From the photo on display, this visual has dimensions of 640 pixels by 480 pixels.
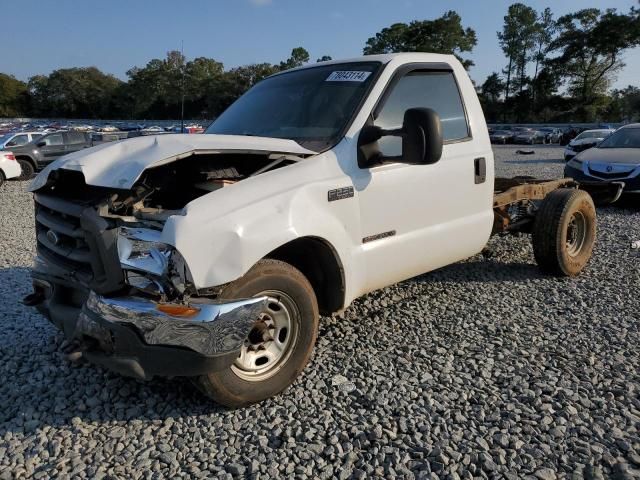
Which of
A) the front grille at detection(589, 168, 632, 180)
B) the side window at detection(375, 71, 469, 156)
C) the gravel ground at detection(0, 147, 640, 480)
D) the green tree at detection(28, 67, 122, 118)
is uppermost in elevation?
the green tree at detection(28, 67, 122, 118)

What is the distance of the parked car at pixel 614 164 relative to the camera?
9367mm

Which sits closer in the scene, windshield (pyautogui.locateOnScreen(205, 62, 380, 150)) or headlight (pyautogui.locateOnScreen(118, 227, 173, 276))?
headlight (pyautogui.locateOnScreen(118, 227, 173, 276))

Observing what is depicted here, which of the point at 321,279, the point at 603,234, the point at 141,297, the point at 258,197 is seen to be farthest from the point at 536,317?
the point at 603,234

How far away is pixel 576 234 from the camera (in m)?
5.73

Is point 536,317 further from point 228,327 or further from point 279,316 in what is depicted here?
point 228,327

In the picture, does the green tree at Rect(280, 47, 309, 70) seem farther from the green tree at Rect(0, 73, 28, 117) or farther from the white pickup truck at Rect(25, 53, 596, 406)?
the white pickup truck at Rect(25, 53, 596, 406)

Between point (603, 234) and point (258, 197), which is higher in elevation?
point (258, 197)

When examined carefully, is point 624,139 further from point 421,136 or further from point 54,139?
point 54,139

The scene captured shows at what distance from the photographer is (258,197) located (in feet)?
9.53

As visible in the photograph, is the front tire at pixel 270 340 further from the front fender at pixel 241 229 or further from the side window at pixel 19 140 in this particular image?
the side window at pixel 19 140

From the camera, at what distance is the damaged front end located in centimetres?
261

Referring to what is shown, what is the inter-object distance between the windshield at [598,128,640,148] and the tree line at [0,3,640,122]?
57.4 metres

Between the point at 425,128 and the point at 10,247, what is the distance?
21.3ft

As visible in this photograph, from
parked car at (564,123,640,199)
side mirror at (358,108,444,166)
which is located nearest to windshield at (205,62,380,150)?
side mirror at (358,108,444,166)
